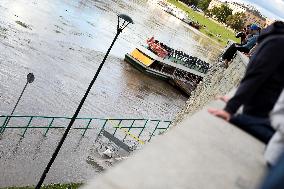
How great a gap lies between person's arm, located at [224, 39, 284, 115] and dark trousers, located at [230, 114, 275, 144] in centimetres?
16

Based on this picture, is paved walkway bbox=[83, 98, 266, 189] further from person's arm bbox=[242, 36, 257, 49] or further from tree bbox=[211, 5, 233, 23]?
tree bbox=[211, 5, 233, 23]

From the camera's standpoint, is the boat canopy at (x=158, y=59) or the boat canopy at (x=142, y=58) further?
the boat canopy at (x=158, y=59)

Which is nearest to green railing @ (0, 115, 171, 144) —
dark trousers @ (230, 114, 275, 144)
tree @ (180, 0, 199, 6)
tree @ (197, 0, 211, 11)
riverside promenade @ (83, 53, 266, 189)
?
dark trousers @ (230, 114, 275, 144)

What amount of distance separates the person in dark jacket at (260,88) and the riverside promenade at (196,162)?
0.48 ft

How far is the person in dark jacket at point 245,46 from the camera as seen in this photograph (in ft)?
36.9

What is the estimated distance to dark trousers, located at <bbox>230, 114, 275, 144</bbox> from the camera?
3736 mm

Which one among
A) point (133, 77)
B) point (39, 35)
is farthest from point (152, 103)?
point (39, 35)

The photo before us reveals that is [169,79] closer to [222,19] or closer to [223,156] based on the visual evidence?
[223,156]

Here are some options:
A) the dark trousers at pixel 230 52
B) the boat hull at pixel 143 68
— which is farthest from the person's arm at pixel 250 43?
the boat hull at pixel 143 68

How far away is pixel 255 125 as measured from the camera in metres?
3.81

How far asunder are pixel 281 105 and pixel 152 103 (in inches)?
1191

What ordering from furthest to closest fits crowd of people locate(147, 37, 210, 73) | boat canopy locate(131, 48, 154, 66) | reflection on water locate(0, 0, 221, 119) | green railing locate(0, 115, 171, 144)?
crowd of people locate(147, 37, 210, 73) → boat canopy locate(131, 48, 154, 66) → reflection on water locate(0, 0, 221, 119) → green railing locate(0, 115, 171, 144)

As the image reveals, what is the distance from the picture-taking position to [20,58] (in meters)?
30.3

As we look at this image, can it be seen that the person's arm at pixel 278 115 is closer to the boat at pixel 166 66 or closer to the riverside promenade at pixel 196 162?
the riverside promenade at pixel 196 162
